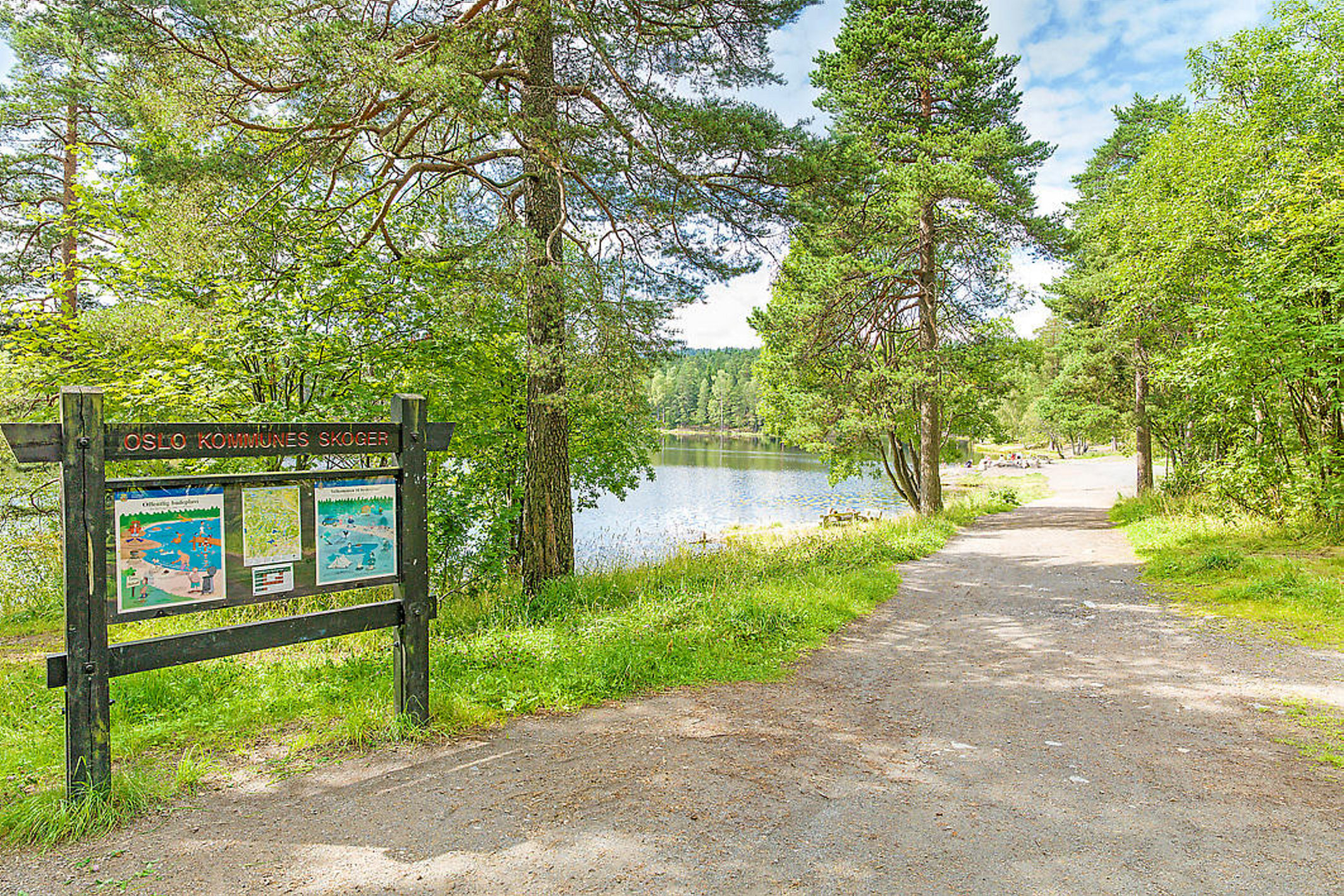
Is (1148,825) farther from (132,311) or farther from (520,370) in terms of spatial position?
(132,311)

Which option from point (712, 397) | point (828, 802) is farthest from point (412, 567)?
point (712, 397)

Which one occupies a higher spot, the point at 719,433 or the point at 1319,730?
the point at 719,433

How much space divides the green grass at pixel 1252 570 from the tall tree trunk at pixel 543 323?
7018 millimetres

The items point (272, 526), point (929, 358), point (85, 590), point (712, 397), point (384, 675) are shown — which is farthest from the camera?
point (712, 397)

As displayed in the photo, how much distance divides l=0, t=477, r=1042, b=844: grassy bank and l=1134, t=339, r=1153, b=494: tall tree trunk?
44.1 feet

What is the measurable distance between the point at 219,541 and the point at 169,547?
20cm

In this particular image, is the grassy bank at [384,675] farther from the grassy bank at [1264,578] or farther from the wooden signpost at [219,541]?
the grassy bank at [1264,578]

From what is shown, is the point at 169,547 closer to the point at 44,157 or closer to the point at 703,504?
the point at 44,157

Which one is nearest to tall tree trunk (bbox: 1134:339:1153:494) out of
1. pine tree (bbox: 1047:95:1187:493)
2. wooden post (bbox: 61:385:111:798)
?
pine tree (bbox: 1047:95:1187:493)

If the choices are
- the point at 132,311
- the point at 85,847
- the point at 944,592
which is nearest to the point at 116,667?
the point at 85,847

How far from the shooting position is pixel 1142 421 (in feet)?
58.5

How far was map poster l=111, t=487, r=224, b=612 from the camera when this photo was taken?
3162mm

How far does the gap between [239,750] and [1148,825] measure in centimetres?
458

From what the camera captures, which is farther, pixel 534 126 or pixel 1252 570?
pixel 1252 570
